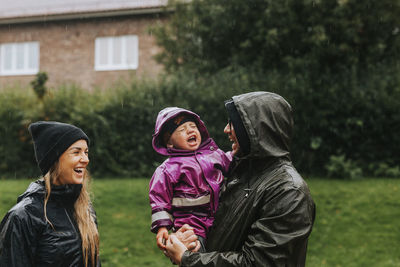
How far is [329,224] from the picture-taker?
9.65 metres

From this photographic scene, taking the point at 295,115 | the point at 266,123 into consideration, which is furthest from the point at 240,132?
the point at 295,115

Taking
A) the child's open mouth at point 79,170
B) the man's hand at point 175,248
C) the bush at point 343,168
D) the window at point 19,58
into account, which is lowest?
the bush at point 343,168

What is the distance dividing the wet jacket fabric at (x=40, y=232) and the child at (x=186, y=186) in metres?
0.60

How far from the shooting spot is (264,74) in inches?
536

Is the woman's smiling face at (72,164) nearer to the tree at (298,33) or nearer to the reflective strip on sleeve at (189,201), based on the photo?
the reflective strip on sleeve at (189,201)

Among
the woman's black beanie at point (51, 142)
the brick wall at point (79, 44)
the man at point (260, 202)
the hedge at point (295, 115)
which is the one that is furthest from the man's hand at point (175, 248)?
the brick wall at point (79, 44)

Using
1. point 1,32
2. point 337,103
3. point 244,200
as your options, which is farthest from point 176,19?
point 244,200

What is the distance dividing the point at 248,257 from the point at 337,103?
10759mm

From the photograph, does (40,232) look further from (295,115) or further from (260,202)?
(295,115)

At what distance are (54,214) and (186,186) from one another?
93cm

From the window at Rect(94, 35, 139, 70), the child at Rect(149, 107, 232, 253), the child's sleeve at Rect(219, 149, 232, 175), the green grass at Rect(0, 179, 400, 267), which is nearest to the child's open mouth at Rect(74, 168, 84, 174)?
the child at Rect(149, 107, 232, 253)

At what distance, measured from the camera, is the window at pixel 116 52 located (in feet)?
72.9

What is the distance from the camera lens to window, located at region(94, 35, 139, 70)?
875 inches

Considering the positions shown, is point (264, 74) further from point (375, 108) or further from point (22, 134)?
point (22, 134)
